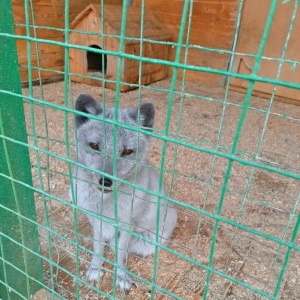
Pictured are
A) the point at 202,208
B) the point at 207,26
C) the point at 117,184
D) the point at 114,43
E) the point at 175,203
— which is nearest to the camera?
the point at 175,203

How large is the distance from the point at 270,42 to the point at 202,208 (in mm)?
3344

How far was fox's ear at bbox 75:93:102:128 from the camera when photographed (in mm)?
1587

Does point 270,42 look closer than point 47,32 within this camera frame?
No

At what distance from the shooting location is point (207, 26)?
190 inches

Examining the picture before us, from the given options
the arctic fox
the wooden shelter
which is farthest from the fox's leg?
the wooden shelter

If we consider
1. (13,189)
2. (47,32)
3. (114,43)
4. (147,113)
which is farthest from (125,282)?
(47,32)

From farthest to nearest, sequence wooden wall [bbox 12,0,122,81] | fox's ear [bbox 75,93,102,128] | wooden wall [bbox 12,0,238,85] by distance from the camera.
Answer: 1. wooden wall [bbox 12,0,238,85]
2. wooden wall [bbox 12,0,122,81]
3. fox's ear [bbox 75,93,102,128]

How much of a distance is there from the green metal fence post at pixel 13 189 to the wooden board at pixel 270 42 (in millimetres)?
4047

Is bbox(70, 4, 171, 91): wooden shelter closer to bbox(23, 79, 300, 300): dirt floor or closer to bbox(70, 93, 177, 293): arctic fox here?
bbox(23, 79, 300, 300): dirt floor

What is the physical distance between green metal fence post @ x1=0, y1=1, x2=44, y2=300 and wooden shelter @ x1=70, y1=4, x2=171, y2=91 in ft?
9.45

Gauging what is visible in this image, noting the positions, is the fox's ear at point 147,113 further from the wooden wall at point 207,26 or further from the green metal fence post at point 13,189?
the wooden wall at point 207,26

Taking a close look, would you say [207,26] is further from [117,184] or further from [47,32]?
[117,184]

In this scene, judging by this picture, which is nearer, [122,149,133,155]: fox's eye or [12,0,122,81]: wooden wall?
[122,149,133,155]: fox's eye

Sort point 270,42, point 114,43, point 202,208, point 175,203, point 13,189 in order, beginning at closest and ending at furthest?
point 175,203 < point 13,189 < point 202,208 < point 114,43 < point 270,42
